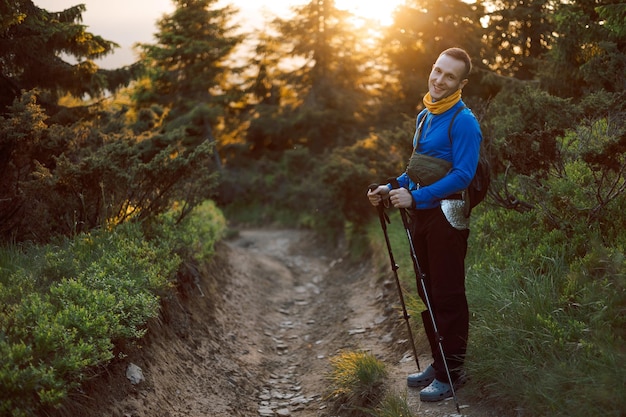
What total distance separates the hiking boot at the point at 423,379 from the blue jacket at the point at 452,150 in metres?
1.68

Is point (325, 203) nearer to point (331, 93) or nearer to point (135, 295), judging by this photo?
point (331, 93)

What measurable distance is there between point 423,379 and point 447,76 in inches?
109

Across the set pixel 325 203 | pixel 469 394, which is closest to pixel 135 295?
pixel 469 394

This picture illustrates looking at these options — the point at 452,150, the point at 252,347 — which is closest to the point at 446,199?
the point at 452,150

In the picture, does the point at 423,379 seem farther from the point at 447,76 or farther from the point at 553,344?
the point at 447,76

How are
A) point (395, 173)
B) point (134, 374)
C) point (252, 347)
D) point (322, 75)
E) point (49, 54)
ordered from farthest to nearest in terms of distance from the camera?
point (322, 75) → point (395, 173) → point (49, 54) → point (252, 347) → point (134, 374)

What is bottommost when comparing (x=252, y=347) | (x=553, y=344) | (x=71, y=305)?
(x=252, y=347)

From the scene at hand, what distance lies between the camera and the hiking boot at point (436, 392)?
459 cm

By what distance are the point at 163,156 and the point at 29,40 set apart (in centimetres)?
247

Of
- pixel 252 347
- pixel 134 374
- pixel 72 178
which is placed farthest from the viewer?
pixel 252 347

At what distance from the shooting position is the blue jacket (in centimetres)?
414

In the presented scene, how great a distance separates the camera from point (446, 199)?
4348mm

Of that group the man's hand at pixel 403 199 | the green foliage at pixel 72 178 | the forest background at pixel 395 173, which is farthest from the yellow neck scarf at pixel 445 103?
the green foliage at pixel 72 178

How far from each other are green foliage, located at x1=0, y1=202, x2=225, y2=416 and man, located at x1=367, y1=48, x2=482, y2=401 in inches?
104
